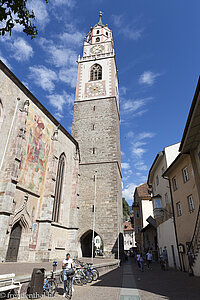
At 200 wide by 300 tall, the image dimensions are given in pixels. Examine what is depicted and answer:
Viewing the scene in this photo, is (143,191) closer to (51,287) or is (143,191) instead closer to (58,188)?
(58,188)

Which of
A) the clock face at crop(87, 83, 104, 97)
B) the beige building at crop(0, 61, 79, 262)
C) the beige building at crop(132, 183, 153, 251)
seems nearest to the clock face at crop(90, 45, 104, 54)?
the clock face at crop(87, 83, 104, 97)

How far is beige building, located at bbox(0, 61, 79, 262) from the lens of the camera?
508 inches

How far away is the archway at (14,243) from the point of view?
1296cm

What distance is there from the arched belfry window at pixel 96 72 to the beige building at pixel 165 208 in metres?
17.8

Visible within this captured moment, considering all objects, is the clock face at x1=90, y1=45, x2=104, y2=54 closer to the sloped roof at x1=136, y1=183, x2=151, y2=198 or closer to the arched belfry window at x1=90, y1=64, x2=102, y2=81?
the arched belfry window at x1=90, y1=64, x2=102, y2=81

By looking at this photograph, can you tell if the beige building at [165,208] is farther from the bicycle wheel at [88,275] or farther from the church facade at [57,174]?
the bicycle wheel at [88,275]

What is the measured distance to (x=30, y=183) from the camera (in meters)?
15.4

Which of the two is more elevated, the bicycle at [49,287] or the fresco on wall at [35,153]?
the fresco on wall at [35,153]

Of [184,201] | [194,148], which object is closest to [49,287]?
[194,148]

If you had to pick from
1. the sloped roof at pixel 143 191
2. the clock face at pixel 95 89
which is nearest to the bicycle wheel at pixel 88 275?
the clock face at pixel 95 89

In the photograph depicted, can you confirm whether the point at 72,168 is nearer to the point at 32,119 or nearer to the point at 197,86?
the point at 32,119

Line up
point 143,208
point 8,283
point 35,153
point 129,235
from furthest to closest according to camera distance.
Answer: point 129,235, point 143,208, point 35,153, point 8,283

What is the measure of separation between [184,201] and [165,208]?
4763 mm

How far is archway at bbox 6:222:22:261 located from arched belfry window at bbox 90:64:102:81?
25211mm
